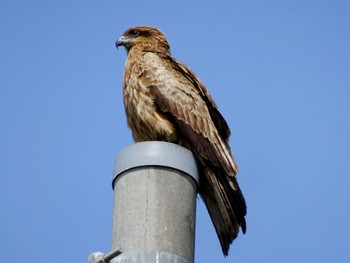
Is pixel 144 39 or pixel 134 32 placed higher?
pixel 134 32

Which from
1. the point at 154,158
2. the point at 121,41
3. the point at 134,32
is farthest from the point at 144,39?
the point at 154,158

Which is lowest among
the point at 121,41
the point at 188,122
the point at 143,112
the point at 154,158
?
the point at 154,158

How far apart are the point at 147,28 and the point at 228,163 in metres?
3.33

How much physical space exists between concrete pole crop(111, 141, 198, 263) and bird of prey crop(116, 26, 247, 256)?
5.29 feet

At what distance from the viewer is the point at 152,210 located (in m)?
6.14

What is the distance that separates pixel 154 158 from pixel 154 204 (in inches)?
22.4

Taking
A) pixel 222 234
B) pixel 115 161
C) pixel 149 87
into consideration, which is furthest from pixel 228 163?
pixel 115 161

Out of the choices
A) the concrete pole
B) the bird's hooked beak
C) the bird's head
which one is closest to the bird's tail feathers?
the concrete pole

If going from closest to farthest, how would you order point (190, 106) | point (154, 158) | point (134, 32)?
1. point (154, 158)
2. point (190, 106)
3. point (134, 32)

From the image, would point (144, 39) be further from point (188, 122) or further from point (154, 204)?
point (154, 204)

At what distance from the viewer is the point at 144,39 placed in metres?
11.3

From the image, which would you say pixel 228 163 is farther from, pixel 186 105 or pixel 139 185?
pixel 139 185

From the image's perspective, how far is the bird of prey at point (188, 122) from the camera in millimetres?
8438

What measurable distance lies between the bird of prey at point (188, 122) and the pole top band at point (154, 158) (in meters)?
1.61
